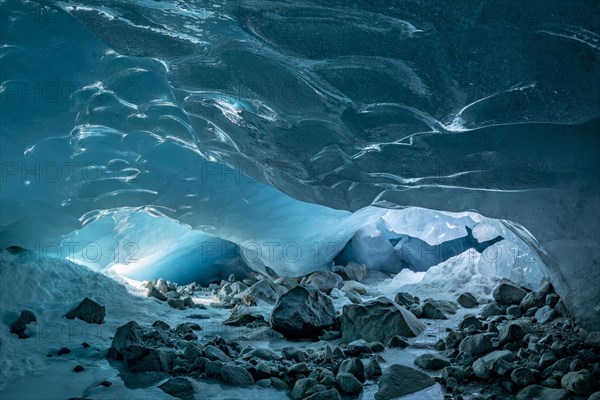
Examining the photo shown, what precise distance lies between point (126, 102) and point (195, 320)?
2914 mm

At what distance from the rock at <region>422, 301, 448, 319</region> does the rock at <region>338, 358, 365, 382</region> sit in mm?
2586

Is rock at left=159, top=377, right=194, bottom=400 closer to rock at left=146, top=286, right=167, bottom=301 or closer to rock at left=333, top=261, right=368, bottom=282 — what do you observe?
rock at left=146, top=286, right=167, bottom=301

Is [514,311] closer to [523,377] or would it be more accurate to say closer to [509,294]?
[509,294]

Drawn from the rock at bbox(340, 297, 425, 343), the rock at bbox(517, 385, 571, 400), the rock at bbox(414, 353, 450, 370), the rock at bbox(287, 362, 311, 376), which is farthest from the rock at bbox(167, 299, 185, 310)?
the rock at bbox(517, 385, 571, 400)

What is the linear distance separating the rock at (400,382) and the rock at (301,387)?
47 centimetres

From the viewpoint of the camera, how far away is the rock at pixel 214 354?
395 centimetres

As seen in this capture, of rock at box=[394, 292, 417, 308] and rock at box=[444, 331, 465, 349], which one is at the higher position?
rock at box=[444, 331, 465, 349]

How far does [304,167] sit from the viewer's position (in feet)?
18.5

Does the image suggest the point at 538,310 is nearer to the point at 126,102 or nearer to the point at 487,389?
the point at 487,389

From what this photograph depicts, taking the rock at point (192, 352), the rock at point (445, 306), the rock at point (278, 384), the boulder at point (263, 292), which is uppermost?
the rock at point (278, 384)

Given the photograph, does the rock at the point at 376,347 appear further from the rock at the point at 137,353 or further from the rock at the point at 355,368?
the rock at the point at 137,353

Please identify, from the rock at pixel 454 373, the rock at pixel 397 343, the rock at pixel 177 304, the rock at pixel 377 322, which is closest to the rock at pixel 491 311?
the rock at pixel 377 322

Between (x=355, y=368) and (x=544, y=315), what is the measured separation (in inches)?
93.8

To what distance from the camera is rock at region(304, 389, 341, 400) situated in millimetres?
3084
